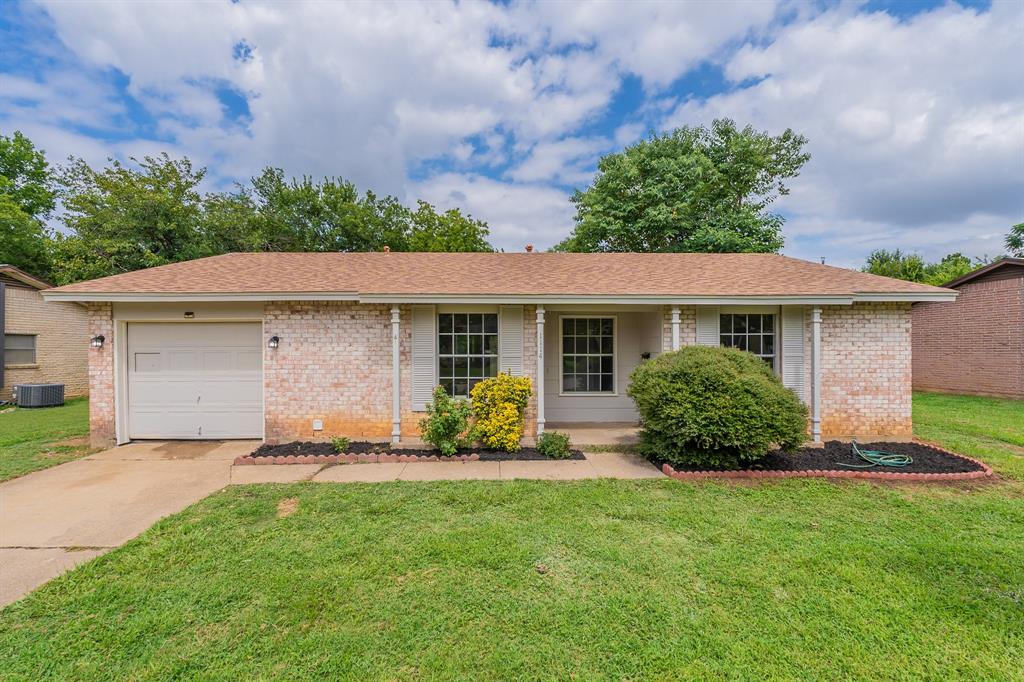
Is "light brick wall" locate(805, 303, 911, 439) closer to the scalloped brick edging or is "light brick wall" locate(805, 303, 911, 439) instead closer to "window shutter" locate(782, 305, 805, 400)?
"window shutter" locate(782, 305, 805, 400)

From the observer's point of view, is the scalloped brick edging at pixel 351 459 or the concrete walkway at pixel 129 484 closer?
the concrete walkway at pixel 129 484

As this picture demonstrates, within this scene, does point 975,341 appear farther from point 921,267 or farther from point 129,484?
point 129,484

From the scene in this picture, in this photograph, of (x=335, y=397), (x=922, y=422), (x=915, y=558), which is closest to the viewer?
(x=915, y=558)

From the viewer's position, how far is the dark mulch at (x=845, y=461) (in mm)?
5520

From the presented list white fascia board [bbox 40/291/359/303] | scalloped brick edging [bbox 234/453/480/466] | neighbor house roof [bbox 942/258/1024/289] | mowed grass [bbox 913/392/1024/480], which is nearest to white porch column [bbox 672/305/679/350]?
scalloped brick edging [bbox 234/453/480/466]

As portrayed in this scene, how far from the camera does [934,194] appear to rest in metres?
19.1

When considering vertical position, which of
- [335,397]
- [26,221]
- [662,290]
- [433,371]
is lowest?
[335,397]

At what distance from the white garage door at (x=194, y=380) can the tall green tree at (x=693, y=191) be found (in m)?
15.0

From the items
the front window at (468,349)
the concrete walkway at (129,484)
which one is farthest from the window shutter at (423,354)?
the concrete walkway at (129,484)

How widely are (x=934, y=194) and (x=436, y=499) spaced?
1080 inches

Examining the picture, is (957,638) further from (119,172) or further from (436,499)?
(119,172)

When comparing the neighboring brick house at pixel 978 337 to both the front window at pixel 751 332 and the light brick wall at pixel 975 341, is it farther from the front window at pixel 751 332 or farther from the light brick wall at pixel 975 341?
the front window at pixel 751 332

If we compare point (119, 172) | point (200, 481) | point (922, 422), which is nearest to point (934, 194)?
point (922, 422)

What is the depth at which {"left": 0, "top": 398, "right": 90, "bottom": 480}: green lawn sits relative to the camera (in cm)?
615
